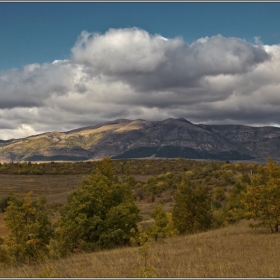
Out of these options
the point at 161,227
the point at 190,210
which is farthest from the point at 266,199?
the point at 161,227

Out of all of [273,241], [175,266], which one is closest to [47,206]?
[273,241]

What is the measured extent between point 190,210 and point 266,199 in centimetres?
1358

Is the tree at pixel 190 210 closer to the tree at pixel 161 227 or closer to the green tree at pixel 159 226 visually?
the tree at pixel 161 227

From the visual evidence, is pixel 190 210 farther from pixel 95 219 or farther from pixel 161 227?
pixel 95 219

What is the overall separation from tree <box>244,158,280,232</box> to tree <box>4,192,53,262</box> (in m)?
16.3

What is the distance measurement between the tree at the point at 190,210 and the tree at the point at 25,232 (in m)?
17.1

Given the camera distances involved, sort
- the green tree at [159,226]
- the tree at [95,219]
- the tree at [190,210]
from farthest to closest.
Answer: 1. the tree at [190,210]
2. the green tree at [159,226]
3. the tree at [95,219]

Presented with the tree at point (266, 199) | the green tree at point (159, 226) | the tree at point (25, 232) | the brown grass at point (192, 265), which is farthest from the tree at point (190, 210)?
the brown grass at point (192, 265)

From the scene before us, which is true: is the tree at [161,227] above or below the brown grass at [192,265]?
below

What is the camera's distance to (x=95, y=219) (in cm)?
2667

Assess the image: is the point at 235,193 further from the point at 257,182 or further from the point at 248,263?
the point at 248,263

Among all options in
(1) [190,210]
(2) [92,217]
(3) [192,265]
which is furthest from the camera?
(1) [190,210]

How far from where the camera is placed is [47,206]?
246 ft

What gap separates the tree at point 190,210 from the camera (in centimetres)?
4031
